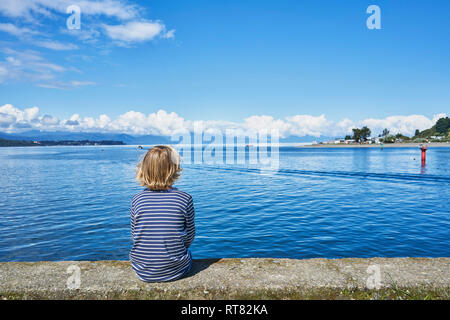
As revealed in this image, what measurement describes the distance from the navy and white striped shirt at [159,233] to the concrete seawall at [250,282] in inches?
9.2

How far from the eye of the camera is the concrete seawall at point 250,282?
153 inches

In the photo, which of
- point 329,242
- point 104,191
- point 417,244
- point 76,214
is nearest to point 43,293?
point 329,242

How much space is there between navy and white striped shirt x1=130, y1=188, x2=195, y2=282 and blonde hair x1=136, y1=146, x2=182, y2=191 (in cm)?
13

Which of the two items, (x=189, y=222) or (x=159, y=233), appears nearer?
(x=159, y=233)

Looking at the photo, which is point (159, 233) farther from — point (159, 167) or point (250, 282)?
point (250, 282)

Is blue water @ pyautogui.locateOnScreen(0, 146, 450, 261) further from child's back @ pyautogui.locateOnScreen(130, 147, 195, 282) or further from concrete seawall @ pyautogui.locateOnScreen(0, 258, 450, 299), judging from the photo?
child's back @ pyautogui.locateOnScreen(130, 147, 195, 282)

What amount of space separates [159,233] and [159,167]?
91 cm

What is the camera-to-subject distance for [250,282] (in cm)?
409

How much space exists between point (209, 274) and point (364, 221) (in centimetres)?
1288

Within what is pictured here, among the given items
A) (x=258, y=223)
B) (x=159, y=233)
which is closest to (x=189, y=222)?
(x=159, y=233)

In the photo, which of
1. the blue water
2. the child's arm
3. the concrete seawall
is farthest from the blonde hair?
the blue water

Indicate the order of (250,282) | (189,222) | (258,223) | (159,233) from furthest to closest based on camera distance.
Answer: (258,223)
(189,222)
(250,282)
(159,233)
